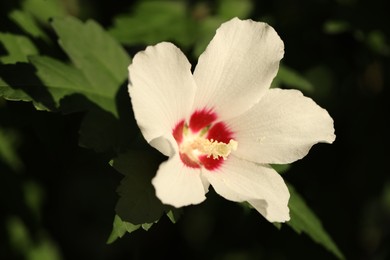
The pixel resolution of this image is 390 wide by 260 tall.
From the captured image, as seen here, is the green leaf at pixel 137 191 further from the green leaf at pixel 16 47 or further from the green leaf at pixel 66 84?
the green leaf at pixel 16 47

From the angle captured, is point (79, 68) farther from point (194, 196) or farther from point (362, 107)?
point (362, 107)

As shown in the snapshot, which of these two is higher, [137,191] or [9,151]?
[137,191]

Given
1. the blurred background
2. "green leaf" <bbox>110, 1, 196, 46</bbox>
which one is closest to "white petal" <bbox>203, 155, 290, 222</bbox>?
the blurred background

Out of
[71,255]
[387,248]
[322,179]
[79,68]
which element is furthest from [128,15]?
[71,255]

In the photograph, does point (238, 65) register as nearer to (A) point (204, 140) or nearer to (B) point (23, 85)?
(A) point (204, 140)

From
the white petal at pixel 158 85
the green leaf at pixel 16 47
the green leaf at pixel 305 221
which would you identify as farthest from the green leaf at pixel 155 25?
the green leaf at pixel 305 221

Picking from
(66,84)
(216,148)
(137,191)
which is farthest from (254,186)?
(66,84)

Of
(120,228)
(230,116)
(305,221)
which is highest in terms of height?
(230,116)
